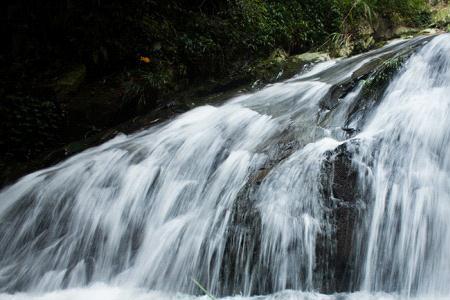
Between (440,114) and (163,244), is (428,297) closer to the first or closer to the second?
(440,114)

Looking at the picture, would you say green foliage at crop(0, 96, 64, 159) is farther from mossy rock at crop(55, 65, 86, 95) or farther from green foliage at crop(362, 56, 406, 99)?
green foliage at crop(362, 56, 406, 99)

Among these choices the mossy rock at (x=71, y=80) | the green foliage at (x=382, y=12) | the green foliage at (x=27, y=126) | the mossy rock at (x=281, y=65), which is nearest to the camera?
the green foliage at (x=27, y=126)

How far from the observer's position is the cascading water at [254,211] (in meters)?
2.90

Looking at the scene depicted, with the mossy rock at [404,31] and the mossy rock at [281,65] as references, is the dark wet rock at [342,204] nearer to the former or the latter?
the mossy rock at [281,65]

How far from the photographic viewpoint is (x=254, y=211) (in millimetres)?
3215

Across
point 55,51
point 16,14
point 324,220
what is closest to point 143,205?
point 324,220

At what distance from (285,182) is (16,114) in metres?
3.74

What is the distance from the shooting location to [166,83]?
20.5ft

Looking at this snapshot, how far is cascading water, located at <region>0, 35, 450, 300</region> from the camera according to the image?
2902 millimetres

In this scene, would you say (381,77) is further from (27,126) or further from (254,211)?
(27,126)

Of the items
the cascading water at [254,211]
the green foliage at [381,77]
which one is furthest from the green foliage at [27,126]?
the green foliage at [381,77]

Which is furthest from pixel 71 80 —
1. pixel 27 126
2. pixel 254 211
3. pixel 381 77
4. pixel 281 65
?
pixel 381 77

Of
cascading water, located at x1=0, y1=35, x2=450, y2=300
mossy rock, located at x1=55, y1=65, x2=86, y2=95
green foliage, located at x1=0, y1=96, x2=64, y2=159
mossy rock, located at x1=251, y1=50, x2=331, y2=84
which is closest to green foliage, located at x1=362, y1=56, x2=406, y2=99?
cascading water, located at x1=0, y1=35, x2=450, y2=300

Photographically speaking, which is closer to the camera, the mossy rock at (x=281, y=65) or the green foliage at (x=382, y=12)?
the mossy rock at (x=281, y=65)
